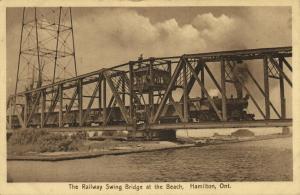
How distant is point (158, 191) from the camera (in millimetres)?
8703

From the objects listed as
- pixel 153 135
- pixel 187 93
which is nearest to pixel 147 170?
pixel 187 93

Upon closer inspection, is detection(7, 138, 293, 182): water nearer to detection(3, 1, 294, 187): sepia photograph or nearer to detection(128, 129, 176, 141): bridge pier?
detection(3, 1, 294, 187): sepia photograph

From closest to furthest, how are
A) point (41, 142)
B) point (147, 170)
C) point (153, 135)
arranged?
1. point (147, 170)
2. point (41, 142)
3. point (153, 135)

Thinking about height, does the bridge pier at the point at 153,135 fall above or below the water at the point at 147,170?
above

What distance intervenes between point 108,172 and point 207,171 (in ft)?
8.98

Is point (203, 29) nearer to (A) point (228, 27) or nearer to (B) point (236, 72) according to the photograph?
(A) point (228, 27)

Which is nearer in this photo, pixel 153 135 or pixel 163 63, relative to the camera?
pixel 163 63

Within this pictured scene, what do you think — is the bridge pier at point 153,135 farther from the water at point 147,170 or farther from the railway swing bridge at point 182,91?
the water at point 147,170

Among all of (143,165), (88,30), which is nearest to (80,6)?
(88,30)

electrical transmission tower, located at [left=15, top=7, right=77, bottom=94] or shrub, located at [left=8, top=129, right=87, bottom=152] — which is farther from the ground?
electrical transmission tower, located at [left=15, top=7, right=77, bottom=94]

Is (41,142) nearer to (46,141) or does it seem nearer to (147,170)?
(46,141)

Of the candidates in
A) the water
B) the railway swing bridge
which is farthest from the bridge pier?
the water

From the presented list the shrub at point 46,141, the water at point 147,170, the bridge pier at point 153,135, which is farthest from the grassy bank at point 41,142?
the bridge pier at point 153,135

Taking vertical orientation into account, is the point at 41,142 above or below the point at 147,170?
above
